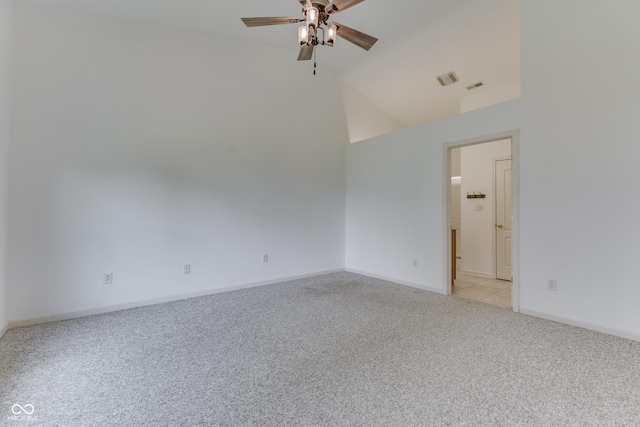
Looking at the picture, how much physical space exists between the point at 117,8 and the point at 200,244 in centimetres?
282

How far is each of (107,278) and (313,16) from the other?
11.3ft

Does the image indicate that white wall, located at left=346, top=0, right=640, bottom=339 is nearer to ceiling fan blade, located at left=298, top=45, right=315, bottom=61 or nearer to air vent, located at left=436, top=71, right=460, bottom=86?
air vent, located at left=436, top=71, right=460, bottom=86

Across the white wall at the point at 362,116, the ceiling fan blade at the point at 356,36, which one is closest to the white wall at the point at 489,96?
the white wall at the point at 362,116

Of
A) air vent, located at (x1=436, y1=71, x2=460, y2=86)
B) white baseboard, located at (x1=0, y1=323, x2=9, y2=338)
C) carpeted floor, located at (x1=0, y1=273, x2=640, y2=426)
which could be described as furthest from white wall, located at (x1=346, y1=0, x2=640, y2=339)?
white baseboard, located at (x1=0, y1=323, x2=9, y2=338)

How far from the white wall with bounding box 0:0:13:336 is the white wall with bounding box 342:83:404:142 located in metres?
4.39

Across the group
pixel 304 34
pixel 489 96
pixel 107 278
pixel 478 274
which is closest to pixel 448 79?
pixel 489 96

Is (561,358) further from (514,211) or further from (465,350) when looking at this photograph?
(514,211)

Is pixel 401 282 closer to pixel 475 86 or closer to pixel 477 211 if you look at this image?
pixel 477 211

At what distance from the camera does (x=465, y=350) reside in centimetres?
232

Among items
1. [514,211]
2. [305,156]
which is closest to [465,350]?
[514,211]

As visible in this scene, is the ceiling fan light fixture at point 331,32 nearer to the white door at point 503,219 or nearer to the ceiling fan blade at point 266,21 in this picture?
the ceiling fan blade at point 266,21

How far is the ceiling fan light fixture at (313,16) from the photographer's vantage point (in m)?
2.40

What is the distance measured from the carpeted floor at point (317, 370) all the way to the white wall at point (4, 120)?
49cm

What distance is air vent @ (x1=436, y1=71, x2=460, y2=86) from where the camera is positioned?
184 inches
